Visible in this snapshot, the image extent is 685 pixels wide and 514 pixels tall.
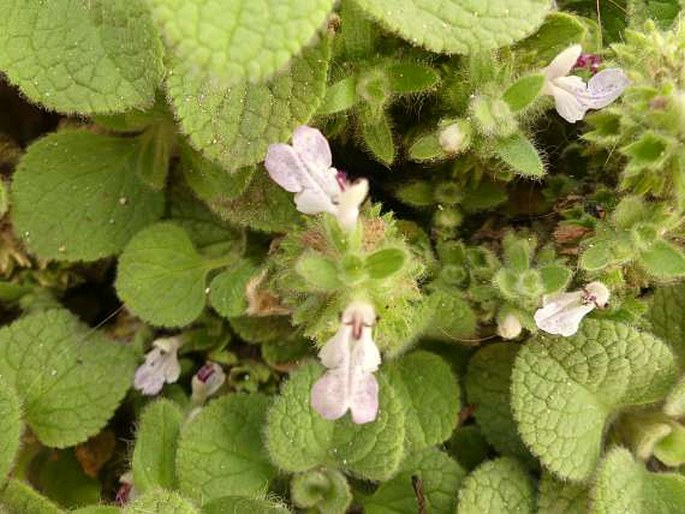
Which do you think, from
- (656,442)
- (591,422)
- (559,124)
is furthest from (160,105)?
(656,442)

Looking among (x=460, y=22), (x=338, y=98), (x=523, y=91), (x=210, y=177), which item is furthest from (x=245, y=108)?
(x=523, y=91)

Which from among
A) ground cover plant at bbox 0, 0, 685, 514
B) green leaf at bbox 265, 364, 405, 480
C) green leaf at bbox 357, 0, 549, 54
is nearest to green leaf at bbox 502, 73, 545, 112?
ground cover plant at bbox 0, 0, 685, 514

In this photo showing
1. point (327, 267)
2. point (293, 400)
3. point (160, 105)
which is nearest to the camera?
point (327, 267)

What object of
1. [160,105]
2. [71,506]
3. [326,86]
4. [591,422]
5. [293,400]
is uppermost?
[326,86]

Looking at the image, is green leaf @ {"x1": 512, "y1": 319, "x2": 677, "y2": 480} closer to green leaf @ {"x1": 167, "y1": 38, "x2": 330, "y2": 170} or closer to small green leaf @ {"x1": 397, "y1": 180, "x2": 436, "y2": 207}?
small green leaf @ {"x1": 397, "y1": 180, "x2": 436, "y2": 207}

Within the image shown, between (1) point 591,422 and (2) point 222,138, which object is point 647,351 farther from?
(2) point 222,138

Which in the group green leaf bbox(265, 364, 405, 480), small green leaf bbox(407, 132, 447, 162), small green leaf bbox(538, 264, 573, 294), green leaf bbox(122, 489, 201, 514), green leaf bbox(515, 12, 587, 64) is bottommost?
green leaf bbox(265, 364, 405, 480)

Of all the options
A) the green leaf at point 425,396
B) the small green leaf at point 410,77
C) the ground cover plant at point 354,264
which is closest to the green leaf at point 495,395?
the ground cover plant at point 354,264
